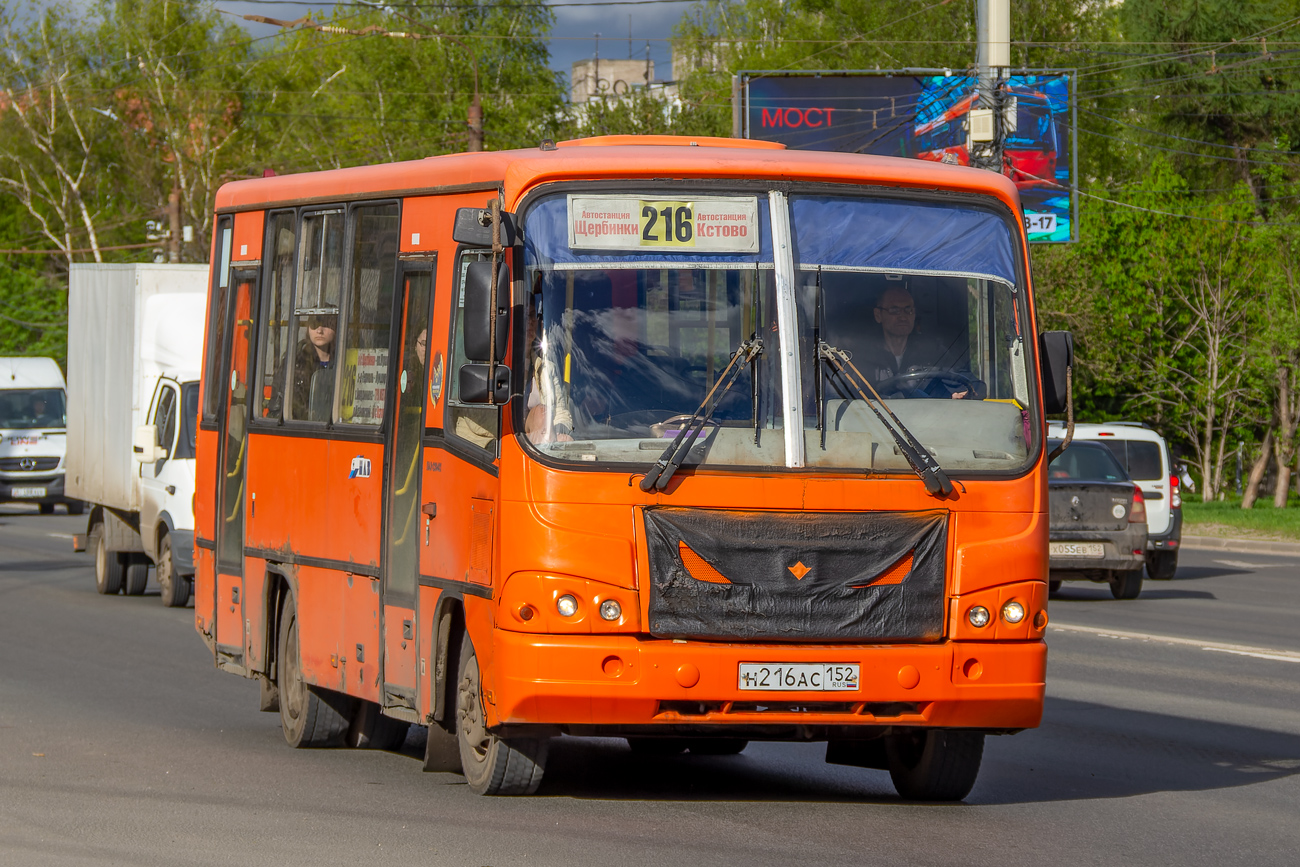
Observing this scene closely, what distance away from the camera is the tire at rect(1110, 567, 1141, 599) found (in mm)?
21750

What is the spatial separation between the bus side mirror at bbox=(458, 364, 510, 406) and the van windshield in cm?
3295

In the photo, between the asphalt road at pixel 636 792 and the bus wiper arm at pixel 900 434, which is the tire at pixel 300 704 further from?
the bus wiper arm at pixel 900 434

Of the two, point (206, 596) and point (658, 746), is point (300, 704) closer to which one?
point (206, 596)

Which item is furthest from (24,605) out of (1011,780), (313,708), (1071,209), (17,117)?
(17,117)

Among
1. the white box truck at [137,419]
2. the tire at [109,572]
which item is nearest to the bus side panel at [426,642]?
the white box truck at [137,419]

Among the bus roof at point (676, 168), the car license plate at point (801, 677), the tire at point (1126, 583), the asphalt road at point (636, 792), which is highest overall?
the bus roof at point (676, 168)

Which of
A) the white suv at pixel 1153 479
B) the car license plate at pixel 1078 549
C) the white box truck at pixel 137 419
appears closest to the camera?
the white box truck at pixel 137 419

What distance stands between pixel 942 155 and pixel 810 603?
107 ft

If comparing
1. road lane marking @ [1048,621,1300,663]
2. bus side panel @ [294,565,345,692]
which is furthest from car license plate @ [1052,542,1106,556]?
bus side panel @ [294,565,345,692]

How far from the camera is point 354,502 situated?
9.67m

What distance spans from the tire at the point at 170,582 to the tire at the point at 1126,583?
9432mm

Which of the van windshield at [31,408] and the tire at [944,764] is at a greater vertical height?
the van windshield at [31,408]

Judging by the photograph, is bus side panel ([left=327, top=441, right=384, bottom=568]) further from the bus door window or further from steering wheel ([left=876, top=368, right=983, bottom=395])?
steering wheel ([left=876, top=368, right=983, bottom=395])

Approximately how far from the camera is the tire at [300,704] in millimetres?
10438
